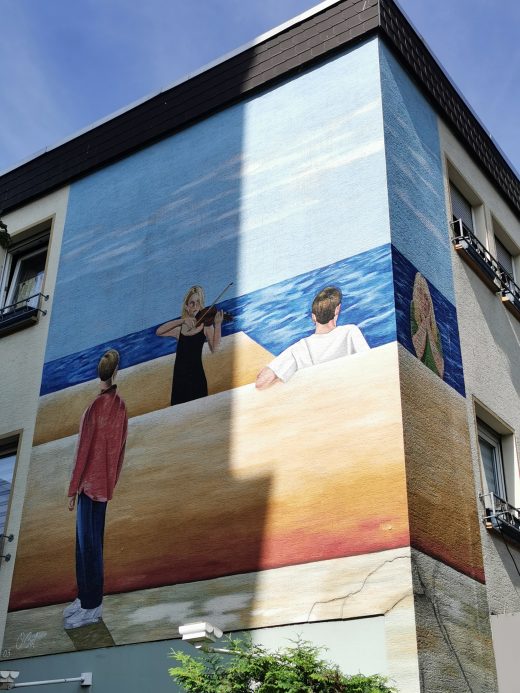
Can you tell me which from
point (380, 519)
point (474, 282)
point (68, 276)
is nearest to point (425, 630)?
point (380, 519)

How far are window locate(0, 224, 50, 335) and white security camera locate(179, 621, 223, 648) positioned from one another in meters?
7.49

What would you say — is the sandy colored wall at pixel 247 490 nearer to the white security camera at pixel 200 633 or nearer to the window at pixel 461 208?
the white security camera at pixel 200 633

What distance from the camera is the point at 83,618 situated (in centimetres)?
1135

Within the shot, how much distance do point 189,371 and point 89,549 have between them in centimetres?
249

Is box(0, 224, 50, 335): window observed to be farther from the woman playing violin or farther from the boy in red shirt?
the woman playing violin

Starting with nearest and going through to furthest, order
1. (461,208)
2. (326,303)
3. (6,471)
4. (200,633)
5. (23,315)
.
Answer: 1. (200,633)
2. (326,303)
3. (6,471)
4. (461,208)
5. (23,315)

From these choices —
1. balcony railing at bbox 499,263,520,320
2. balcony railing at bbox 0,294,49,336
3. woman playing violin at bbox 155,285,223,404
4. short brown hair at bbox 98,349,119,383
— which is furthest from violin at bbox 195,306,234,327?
balcony railing at bbox 499,263,520,320

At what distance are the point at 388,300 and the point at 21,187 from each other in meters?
8.09

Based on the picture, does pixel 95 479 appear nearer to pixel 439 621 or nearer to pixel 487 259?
pixel 439 621

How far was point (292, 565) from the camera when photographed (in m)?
9.93

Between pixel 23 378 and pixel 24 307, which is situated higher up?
pixel 24 307

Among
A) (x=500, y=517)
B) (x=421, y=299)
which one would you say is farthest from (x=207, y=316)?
(x=500, y=517)

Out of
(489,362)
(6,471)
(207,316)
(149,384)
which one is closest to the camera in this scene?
(207,316)

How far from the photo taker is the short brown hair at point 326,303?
11.1 m
